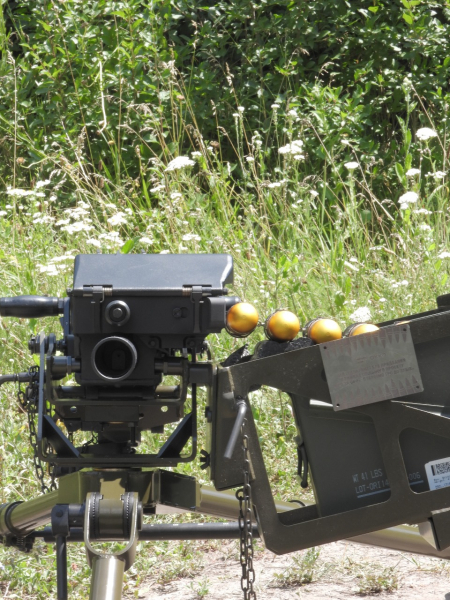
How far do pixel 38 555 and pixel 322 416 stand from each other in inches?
67.1

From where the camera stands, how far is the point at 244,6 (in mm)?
Answer: 5836

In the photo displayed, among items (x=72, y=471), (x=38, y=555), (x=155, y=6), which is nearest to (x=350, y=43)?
(x=155, y=6)

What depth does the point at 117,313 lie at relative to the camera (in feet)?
3.98

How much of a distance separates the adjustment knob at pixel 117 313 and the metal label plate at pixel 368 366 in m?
0.31

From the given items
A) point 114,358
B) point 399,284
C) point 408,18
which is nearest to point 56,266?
point 399,284

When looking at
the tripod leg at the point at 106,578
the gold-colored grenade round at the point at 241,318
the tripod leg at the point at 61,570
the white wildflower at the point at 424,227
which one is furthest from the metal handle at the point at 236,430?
the white wildflower at the point at 424,227

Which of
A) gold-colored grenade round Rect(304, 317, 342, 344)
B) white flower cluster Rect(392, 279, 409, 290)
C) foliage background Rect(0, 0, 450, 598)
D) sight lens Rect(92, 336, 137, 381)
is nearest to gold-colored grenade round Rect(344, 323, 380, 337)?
gold-colored grenade round Rect(304, 317, 342, 344)

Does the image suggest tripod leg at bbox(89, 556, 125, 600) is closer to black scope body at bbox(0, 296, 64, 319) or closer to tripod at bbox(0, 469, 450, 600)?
tripod at bbox(0, 469, 450, 600)

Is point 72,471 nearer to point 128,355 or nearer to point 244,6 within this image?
point 128,355

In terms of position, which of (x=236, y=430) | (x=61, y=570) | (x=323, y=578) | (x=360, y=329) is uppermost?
(x=360, y=329)

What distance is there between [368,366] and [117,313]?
0.40 metres

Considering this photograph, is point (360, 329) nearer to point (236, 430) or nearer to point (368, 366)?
point (368, 366)

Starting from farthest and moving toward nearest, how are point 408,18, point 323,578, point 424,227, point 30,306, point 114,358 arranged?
point 408,18 → point 424,227 → point 323,578 → point 30,306 → point 114,358

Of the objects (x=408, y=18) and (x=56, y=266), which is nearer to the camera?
(x=56, y=266)
